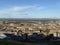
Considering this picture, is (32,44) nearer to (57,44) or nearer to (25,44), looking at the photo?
(25,44)

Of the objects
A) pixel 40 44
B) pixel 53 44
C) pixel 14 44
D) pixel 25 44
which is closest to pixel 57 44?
pixel 53 44

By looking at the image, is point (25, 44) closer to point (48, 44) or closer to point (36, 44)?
point (36, 44)

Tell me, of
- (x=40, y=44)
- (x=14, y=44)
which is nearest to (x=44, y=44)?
(x=40, y=44)

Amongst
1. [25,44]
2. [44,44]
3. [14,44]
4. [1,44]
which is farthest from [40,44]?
[1,44]

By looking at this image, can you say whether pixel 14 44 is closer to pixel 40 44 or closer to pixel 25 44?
pixel 25 44

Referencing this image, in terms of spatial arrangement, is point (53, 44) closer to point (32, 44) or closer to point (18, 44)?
point (32, 44)

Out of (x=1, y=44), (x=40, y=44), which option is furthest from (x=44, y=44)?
(x=1, y=44)
